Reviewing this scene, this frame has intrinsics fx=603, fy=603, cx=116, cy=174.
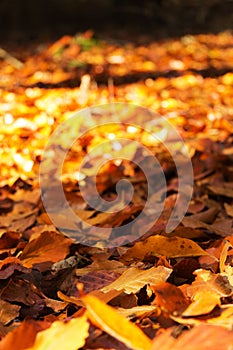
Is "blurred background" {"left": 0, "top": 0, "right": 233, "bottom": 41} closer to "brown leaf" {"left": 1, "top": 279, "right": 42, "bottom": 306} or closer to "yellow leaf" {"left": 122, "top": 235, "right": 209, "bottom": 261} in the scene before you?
"yellow leaf" {"left": 122, "top": 235, "right": 209, "bottom": 261}

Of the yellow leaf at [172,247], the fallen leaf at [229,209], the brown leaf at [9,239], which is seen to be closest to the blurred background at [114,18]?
the fallen leaf at [229,209]

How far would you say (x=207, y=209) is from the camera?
1878 millimetres

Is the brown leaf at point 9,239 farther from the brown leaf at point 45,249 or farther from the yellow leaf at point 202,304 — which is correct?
the yellow leaf at point 202,304

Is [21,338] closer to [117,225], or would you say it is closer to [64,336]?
[64,336]

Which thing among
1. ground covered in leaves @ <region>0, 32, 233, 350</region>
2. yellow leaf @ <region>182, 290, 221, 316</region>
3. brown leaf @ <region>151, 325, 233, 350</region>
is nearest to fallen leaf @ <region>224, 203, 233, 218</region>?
ground covered in leaves @ <region>0, 32, 233, 350</region>

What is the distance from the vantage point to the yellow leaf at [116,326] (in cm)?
89

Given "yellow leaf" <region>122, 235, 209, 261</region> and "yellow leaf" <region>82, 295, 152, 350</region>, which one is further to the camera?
"yellow leaf" <region>122, 235, 209, 261</region>

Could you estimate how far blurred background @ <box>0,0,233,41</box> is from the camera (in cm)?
639

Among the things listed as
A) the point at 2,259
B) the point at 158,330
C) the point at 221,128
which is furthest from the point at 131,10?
the point at 158,330

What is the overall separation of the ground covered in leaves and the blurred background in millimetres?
2030

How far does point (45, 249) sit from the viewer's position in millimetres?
1497

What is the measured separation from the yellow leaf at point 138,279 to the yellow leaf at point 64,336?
0.27 m

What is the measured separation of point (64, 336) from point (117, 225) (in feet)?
2.71

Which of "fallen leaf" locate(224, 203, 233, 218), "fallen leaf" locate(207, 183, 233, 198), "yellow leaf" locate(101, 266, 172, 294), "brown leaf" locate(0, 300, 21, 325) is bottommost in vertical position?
"brown leaf" locate(0, 300, 21, 325)
